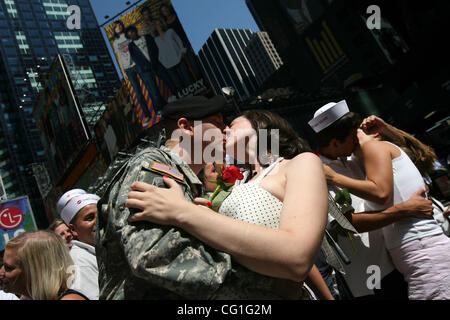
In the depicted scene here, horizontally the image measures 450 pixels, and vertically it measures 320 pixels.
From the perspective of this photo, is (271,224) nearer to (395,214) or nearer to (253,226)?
(253,226)

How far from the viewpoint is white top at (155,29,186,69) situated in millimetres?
17969

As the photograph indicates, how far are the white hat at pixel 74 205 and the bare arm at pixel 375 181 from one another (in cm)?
289

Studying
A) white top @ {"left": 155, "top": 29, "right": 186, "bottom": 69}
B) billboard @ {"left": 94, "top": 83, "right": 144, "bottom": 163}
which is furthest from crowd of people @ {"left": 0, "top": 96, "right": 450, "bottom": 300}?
billboard @ {"left": 94, "top": 83, "right": 144, "bottom": 163}

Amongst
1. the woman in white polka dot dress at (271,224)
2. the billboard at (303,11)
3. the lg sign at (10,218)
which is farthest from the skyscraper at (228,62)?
the woman in white polka dot dress at (271,224)

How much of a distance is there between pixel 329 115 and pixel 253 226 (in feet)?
6.77

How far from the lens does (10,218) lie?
41.1 feet

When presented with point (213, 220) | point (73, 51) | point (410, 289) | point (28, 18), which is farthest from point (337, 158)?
point (28, 18)

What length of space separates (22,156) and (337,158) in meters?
94.1

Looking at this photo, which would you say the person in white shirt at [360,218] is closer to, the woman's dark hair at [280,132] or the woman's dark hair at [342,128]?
the woman's dark hair at [342,128]

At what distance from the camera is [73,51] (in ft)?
253

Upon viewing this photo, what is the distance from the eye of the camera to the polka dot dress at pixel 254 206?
1.62 m

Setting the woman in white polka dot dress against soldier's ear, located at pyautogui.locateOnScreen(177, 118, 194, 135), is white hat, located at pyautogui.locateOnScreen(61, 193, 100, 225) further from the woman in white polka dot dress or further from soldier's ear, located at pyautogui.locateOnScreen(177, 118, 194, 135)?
the woman in white polka dot dress

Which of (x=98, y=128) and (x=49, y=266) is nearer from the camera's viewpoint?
(x=49, y=266)
